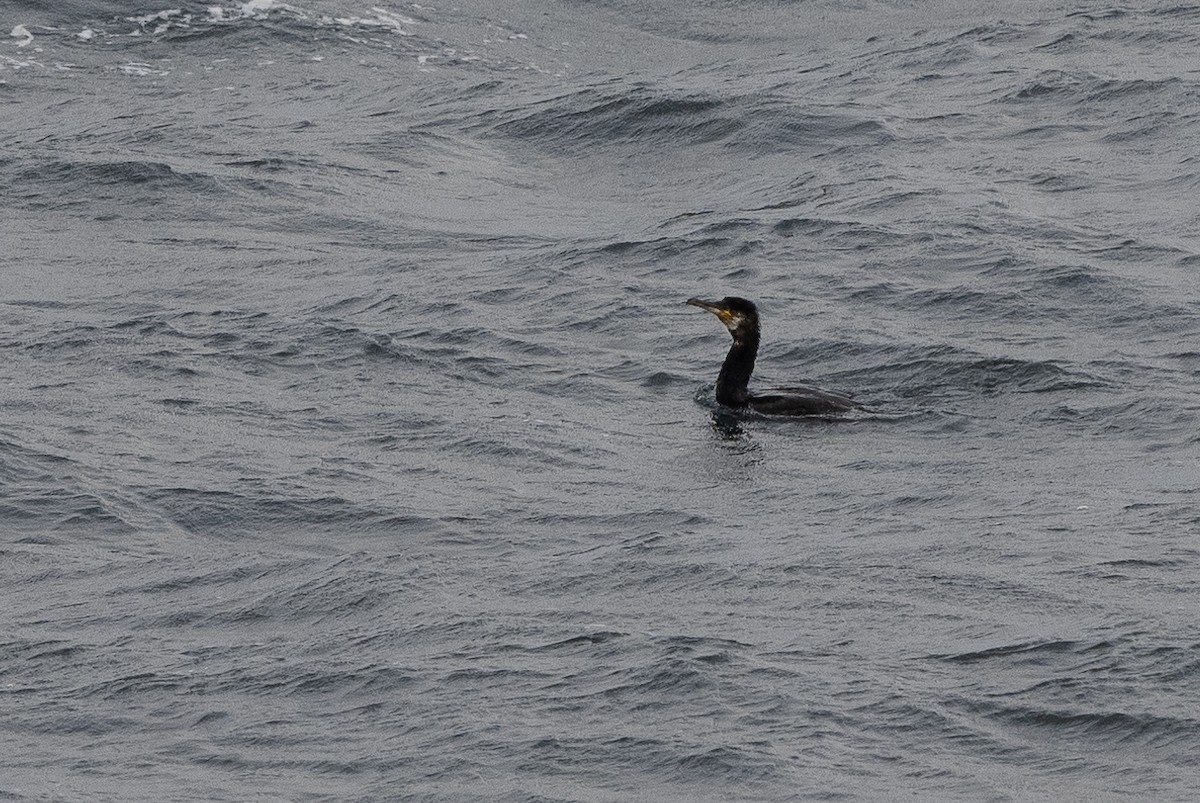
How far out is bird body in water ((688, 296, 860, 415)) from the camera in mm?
14180

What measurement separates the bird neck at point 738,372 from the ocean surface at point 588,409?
28cm

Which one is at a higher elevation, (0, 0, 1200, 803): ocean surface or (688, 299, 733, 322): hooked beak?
(688, 299, 733, 322): hooked beak

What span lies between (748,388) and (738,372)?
20 cm

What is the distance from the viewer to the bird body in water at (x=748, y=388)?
14.2 metres

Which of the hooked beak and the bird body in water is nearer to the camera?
the bird body in water

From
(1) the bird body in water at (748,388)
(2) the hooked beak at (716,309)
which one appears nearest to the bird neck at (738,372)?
(1) the bird body in water at (748,388)

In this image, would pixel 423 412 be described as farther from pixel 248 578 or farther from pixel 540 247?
pixel 540 247

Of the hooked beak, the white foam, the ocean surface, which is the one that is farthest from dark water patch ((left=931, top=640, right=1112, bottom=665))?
the white foam

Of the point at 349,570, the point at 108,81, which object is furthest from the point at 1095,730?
the point at 108,81

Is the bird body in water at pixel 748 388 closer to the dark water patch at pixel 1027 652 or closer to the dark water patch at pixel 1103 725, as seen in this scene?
the dark water patch at pixel 1027 652

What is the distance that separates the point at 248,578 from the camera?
11.0 metres

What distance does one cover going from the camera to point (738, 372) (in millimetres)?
14539

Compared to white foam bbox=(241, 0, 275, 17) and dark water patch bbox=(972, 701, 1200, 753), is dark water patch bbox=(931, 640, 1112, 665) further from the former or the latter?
white foam bbox=(241, 0, 275, 17)

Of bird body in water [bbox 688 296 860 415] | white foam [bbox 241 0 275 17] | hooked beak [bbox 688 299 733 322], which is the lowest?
bird body in water [bbox 688 296 860 415]
